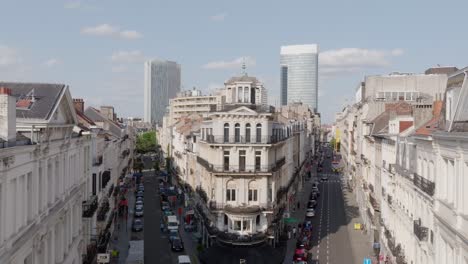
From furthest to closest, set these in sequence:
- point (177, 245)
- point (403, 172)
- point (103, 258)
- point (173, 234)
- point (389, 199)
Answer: point (173, 234) < point (177, 245) < point (389, 199) < point (103, 258) < point (403, 172)

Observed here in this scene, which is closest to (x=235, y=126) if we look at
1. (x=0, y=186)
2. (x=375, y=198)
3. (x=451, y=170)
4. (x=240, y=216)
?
(x=240, y=216)

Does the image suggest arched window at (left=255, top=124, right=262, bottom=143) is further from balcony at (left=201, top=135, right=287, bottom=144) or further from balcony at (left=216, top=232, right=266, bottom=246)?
balcony at (left=216, top=232, right=266, bottom=246)

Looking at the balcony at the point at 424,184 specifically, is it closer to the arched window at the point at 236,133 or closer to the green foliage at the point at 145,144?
the arched window at the point at 236,133

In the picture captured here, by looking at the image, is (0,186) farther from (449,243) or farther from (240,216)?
(240,216)

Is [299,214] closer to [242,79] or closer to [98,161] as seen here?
[242,79]

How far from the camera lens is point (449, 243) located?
20953 millimetres

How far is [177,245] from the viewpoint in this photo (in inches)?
2232

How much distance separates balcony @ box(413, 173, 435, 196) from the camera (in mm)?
27391

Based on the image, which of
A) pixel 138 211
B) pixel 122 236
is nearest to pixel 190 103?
pixel 138 211

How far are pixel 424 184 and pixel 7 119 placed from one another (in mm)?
20687

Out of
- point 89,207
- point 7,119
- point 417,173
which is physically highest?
point 7,119

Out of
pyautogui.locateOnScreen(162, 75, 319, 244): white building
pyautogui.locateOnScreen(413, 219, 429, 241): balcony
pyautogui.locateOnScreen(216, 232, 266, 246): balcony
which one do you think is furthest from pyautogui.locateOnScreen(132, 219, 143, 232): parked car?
pyautogui.locateOnScreen(413, 219, 429, 241): balcony

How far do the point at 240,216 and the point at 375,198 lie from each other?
15.5 metres

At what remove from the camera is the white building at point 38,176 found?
19.1m
